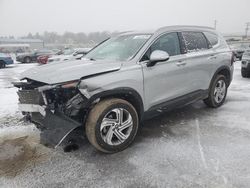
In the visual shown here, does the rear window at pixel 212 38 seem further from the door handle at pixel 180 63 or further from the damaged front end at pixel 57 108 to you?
the damaged front end at pixel 57 108

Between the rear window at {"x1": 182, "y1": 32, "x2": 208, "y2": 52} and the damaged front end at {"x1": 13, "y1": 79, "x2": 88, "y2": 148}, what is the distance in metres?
2.40

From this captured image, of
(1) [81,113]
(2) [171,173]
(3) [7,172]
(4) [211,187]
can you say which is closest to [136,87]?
(1) [81,113]

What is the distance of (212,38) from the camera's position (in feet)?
17.0

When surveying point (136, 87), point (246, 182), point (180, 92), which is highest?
point (136, 87)

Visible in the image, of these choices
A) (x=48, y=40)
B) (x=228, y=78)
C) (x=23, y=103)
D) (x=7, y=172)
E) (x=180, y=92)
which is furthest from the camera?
(x=48, y=40)

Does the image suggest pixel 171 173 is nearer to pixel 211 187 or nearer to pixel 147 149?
pixel 211 187

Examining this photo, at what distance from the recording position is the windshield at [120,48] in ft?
12.4

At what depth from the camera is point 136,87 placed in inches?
138

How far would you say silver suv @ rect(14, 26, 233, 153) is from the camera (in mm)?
3090

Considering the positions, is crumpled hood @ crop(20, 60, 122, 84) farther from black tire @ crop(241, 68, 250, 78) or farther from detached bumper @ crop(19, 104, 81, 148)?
black tire @ crop(241, 68, 250, 78)

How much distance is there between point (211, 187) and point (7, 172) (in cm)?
248

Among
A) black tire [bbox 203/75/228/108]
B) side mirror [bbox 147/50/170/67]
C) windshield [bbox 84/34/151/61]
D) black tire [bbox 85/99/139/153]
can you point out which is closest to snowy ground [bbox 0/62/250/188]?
black tire [bbox 85/99/139/153]

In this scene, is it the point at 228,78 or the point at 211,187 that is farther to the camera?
the point at 228,78

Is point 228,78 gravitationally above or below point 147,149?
above
